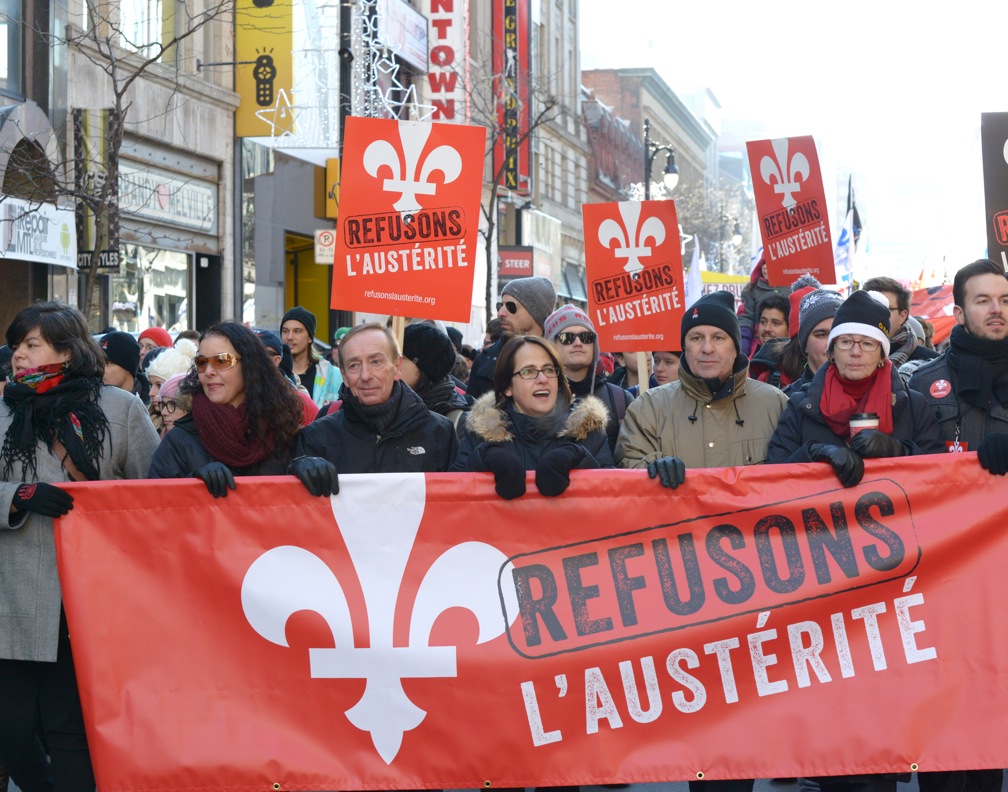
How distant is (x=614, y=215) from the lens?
25.7ft

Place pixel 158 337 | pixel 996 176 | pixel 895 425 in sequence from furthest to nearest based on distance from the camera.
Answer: pixel 158 337
pixel 996 176
pixel 895 425

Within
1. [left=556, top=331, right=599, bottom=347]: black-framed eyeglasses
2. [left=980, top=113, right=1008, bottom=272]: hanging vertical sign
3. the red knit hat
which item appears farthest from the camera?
the red knit hat

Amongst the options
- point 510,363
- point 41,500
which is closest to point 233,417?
point 41,500

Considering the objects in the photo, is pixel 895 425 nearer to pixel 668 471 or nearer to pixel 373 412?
pixel 668 471

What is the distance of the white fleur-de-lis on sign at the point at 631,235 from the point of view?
7734mm

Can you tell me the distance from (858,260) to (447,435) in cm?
2077

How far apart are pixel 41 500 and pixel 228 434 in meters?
0.67

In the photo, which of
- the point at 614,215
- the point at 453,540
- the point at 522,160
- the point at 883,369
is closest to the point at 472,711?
the point at 453,540

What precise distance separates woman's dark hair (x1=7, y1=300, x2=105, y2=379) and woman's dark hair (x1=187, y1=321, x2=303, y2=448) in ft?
1.20

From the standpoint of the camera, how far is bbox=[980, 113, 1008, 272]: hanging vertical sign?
22.7ft

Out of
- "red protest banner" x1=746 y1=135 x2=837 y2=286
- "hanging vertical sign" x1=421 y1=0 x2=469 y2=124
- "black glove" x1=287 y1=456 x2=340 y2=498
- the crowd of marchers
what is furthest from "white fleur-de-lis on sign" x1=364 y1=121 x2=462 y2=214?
"hanging vertical sign" x1=421 y1=0 x2=469 y2=124

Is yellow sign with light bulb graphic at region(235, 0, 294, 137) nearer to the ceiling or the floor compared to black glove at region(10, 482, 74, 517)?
nearer to the ceiling

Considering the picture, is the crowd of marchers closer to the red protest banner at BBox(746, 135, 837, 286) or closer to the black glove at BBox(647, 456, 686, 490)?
the black glove at BBox(647, 456, 686, 490)

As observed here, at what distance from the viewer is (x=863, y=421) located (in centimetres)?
485
